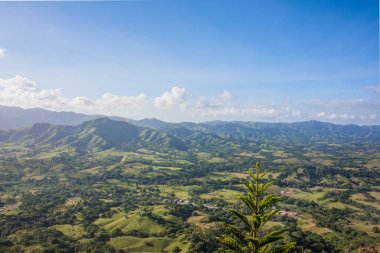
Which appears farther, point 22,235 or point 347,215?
point 347,215

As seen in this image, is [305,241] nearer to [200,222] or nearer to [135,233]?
[200,222]

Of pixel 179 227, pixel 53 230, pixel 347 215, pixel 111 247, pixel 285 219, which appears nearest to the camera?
Result: pixel 111 247

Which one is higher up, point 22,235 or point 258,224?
point 258,224

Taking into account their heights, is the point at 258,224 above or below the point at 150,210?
above

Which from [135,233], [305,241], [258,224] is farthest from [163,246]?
[258,224]

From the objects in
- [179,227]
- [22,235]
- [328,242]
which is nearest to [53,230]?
[22,235]

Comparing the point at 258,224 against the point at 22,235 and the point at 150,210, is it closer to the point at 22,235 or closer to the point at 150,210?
the point at 22,235

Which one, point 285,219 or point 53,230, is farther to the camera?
point 285,219

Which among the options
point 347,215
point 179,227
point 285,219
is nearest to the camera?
point 179,227

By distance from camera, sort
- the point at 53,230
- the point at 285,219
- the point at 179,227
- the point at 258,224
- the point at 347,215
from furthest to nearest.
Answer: the point at 347,215 → the point at 285,219 → the point at 179,227 → the point at 53,230 → the point at 258,224
